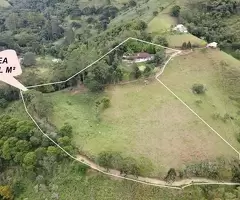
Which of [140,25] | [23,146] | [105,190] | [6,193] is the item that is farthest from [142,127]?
[140,25]

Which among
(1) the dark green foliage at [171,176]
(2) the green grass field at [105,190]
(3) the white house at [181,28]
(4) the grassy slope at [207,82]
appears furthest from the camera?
(3) the white house at [181,28]

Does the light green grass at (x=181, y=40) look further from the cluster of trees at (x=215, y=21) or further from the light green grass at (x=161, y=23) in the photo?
the light green grass at (x=161, y=23)

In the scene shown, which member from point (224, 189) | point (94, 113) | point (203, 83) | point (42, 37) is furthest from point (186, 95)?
point (42, 37)

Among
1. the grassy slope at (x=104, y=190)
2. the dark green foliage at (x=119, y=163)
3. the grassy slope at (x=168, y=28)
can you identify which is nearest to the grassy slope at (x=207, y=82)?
the grassy slope at (x=168, y=28)

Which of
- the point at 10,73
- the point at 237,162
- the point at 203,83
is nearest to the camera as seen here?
the point at 10,73

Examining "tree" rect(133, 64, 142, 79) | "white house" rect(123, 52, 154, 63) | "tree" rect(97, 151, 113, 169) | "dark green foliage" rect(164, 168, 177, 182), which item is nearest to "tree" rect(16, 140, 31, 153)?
"tree" rect(97, 151, 113, 169)

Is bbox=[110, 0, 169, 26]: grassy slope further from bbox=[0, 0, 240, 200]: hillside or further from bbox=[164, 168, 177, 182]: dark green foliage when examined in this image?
bbox=[164, 168, 177, 182]: dark green foliage

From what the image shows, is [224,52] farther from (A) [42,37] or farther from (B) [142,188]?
(A) [42,37]

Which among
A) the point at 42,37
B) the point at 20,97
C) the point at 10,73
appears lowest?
the point at 42,37
